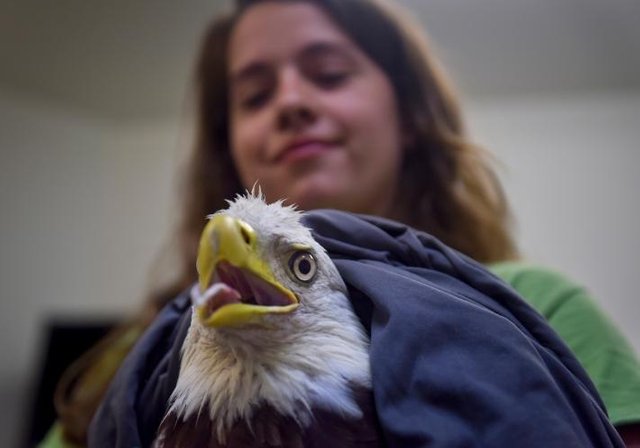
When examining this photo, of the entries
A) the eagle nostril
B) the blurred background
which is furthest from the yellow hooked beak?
the blurred background

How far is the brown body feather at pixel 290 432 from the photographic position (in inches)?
12.0

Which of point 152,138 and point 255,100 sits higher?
point 255,100

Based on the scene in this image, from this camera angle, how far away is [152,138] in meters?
1.40

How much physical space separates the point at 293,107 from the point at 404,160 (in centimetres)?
16

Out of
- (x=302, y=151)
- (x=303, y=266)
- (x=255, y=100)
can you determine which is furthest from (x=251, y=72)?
(x=303, y=266)

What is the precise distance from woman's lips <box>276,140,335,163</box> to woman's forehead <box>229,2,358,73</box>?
11 cm

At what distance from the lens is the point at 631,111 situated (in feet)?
5.01

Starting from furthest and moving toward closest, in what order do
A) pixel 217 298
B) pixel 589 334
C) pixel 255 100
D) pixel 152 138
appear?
1. pixel 152 138
2. pixel 255 100
3. pixel 589 334
4. pixel 217 298

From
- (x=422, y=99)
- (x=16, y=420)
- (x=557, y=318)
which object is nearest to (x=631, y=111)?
(x=422, y=99)

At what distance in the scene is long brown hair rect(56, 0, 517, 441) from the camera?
61cm

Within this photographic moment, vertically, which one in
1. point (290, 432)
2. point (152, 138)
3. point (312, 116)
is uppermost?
point (312, 116)

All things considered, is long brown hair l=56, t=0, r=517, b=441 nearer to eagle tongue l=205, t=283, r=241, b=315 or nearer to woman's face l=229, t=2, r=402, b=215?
woman's face l=229, t=2, r=402, b=215

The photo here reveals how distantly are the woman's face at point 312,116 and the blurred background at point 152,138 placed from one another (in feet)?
1.88

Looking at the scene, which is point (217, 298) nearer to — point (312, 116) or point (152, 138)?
point (312, 116)
